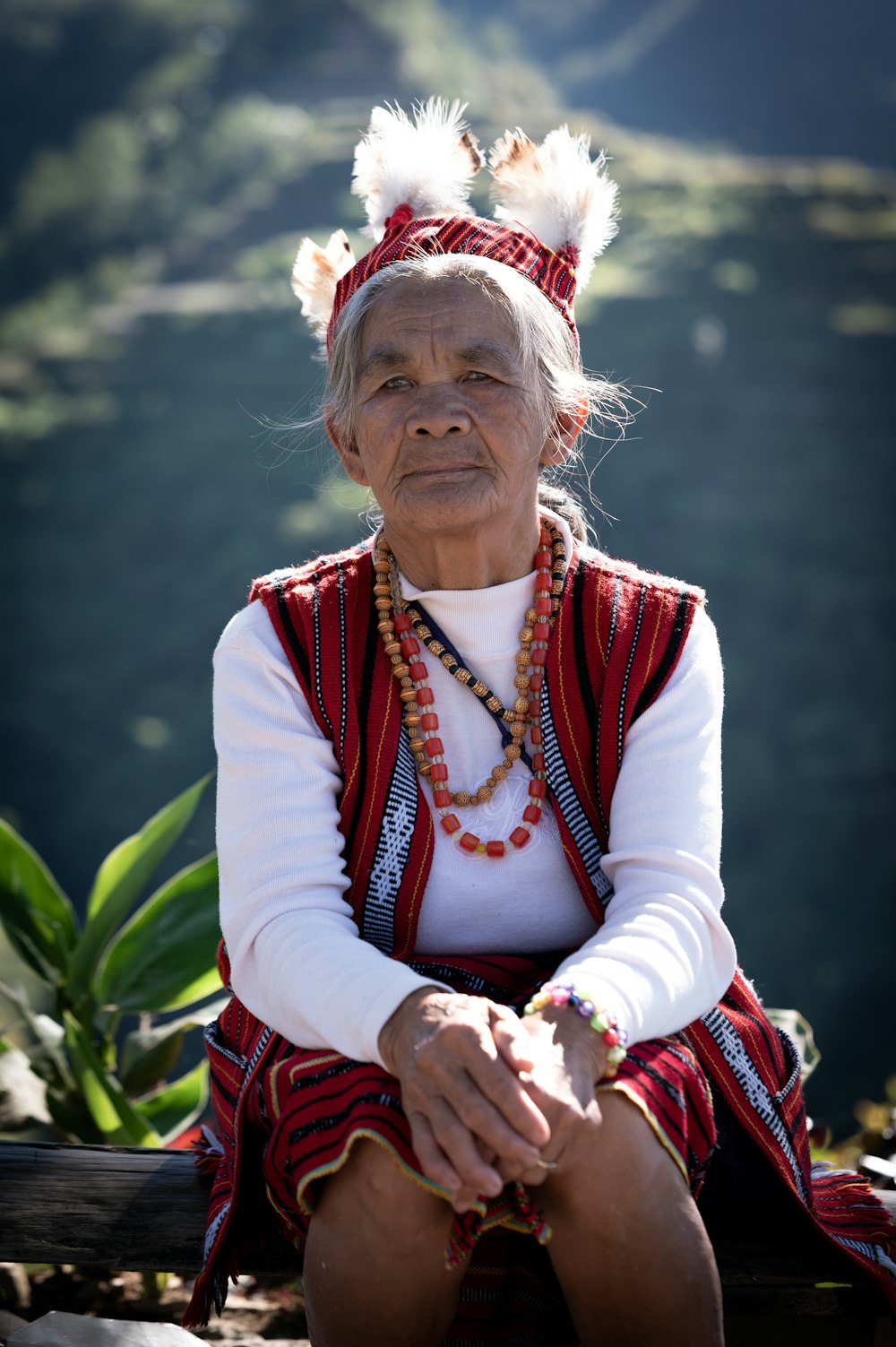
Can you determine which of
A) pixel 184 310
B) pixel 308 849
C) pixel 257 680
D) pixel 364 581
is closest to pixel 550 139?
pixel 364 581

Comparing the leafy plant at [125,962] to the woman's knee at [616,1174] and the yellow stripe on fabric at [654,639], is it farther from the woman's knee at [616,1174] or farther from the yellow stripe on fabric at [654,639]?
the woman's knee at [616,1174]

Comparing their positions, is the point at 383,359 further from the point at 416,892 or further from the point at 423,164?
the point at 416,892

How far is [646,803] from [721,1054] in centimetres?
38

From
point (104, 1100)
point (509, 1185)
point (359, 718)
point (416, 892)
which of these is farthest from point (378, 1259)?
point (104, 1100)

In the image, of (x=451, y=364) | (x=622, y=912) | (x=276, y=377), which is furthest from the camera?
(x=276, y=377)

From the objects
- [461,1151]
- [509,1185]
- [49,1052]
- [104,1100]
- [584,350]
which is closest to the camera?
[461,1151]

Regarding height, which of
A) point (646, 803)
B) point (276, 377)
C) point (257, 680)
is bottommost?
point (646, 803)

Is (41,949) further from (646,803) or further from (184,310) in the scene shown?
(184,310)

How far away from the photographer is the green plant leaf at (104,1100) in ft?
8.66

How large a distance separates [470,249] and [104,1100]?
1.89m

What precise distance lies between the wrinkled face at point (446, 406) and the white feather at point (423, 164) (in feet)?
0.83

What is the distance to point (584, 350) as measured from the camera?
5.37m

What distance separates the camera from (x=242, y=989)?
1854mm

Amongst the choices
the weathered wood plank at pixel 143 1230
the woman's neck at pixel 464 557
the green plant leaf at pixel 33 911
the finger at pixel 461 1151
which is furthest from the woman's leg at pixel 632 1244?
the green plant leaf at pixel 33 911
